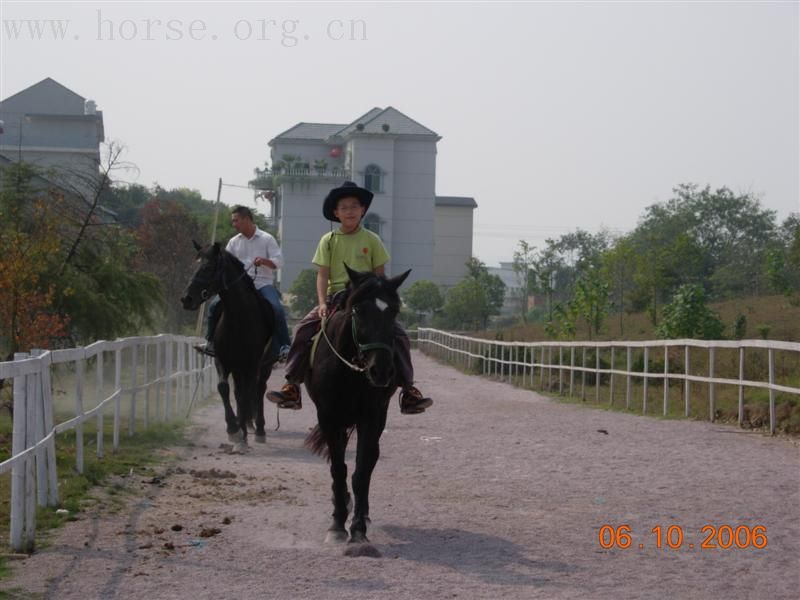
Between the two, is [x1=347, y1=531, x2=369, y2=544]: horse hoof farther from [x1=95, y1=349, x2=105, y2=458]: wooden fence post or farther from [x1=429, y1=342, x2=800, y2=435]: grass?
[x1=429, y1=342, x2=800, y2=435]: grass

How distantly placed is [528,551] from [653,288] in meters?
47.7

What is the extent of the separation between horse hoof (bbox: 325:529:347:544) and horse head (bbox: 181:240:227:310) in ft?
18.5

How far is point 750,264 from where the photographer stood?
230 ft

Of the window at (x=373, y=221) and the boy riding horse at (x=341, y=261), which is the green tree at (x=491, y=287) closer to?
the window at (x=373, y=221)

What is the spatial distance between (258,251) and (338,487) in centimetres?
685

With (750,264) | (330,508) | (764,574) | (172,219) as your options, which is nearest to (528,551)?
(764,574)

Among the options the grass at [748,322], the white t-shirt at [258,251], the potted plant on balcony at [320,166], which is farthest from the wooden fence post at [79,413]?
the potted plant on balcony at [320,166]

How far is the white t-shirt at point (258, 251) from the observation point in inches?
556

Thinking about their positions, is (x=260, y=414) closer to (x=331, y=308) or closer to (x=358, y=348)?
(x=331, y=308)

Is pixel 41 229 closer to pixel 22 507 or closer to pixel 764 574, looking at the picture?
pixel 22 507

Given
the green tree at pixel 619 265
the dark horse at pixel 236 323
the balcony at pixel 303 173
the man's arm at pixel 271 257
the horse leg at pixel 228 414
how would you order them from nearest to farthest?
the dark horse at pixel 236 323
the horse leg at pixel 228 414
the man's arm at pixel 271 257
the green tree at pixel 619 265
the balcony at pixel 303 173

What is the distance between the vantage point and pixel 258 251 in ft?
46.9
